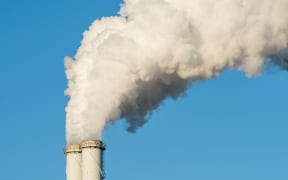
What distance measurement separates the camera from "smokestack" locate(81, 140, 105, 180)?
128ft

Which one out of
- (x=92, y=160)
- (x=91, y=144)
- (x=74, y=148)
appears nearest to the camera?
(x=92, y=160)

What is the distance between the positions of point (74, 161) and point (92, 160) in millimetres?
1755

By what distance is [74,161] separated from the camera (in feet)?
132

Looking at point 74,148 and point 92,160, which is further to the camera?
point 74,148

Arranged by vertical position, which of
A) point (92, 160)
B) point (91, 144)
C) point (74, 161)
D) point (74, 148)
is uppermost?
point (74, 148)

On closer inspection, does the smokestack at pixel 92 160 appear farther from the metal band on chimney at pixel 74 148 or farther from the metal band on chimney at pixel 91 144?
the metal band on chimney at pixel 74 148

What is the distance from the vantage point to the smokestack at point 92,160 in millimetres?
38875

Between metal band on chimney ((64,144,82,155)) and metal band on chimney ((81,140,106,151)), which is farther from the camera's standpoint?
metal band on chimney ((64,144,82,155))

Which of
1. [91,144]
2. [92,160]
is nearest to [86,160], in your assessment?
[92,160]

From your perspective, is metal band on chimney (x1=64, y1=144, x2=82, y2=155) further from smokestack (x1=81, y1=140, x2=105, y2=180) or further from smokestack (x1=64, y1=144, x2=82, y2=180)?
smokestack (x1=81, y1=140, x2=105, y2=180)

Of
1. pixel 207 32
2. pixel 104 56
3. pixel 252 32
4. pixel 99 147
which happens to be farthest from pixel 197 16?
pixel 99 147

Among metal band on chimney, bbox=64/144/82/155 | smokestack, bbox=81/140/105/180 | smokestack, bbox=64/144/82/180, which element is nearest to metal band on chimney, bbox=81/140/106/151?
smokestack, bbox=81/140/105/180

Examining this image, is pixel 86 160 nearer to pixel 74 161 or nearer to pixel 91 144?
pixel 91 144

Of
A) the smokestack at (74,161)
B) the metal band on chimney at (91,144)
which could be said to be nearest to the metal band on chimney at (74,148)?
the smokestack at (74,161)
